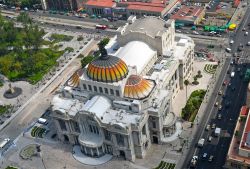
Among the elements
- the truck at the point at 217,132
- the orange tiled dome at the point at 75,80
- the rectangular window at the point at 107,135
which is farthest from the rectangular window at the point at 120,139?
the truck at the point at 217,132

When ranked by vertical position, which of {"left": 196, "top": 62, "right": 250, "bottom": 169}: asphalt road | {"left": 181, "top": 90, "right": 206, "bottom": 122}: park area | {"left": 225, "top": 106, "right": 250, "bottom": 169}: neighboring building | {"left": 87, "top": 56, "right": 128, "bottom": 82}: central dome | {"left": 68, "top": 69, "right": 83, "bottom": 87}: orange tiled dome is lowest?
{"left": 196, "top": 62, "right": 250, "bottom": 169}: asphalt road

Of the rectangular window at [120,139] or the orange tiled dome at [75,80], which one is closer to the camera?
the rectangular window at [120,139]

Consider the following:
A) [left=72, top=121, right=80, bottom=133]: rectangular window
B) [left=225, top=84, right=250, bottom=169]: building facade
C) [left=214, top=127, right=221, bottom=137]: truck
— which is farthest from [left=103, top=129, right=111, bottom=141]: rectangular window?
[left=225, top=84, right=250, bottom=169]: building facade

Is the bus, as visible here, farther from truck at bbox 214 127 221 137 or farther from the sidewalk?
truck at bbox 214 127 221 137

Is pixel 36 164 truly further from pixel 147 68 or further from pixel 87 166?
pixel 147 68

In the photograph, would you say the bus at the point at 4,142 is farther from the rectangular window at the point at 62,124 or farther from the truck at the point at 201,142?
the truck at the point at 201,142

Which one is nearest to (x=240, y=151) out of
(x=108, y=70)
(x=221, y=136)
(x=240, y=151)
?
(x=240, y=151)

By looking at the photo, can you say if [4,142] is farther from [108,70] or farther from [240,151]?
[240,151]
